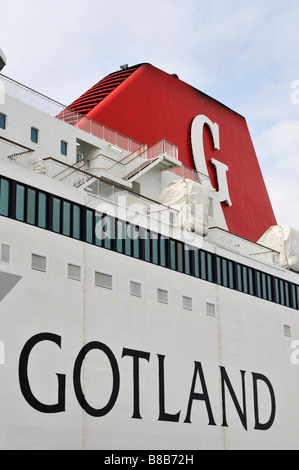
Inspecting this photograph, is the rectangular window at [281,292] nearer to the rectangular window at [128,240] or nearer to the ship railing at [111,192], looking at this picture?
the ship railing at [111,192]

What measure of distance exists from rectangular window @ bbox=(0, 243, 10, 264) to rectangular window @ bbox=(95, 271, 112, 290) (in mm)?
3353

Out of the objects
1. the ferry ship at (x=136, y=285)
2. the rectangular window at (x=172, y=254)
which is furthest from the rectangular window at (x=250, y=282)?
the rectangular window at (x=172, y=254)

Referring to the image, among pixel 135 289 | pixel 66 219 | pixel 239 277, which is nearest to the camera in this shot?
pixel 66 219

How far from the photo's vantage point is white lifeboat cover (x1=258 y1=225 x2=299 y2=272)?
31.0 meters

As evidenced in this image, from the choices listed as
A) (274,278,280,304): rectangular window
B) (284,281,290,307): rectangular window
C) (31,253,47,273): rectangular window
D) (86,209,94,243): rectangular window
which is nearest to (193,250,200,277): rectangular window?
(86,209,94,243): rectangular window

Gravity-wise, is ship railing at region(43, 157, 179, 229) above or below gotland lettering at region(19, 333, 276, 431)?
above

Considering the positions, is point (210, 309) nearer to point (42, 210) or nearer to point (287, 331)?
point (287, 331)

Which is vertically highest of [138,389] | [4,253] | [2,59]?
[2,59]

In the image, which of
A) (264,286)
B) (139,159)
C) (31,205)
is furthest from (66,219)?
(264,286)

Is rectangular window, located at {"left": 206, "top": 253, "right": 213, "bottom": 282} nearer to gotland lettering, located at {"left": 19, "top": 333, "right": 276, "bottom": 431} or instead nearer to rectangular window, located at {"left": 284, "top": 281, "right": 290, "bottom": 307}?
gotland lettering, located at {"left": 19, "top": 333, "right": 276, "bottom": 431}

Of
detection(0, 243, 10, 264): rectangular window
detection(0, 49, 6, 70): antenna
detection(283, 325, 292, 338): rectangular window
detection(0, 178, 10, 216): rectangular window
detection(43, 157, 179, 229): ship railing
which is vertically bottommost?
detection(0, 243, 10, 264): rectangular window

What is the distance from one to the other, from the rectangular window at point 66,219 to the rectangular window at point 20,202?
1549 mm

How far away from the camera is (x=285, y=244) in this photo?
31062 millimetres

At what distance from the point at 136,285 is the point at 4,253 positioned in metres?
5.26
